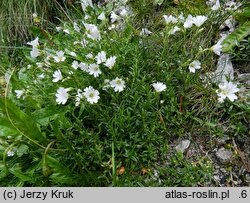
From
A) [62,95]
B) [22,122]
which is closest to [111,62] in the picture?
[62,95]

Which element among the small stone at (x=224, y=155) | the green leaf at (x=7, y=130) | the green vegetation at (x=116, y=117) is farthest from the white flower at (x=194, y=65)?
the green leaf at (x=7, y=130)

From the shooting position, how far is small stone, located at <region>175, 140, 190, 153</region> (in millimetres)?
2193

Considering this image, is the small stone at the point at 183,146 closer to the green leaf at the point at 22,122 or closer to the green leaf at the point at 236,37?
the green leaf at the point at 236,37

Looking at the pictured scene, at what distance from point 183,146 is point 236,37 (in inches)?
33.6

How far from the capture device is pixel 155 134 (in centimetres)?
217

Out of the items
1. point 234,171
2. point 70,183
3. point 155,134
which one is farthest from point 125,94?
point 234,171

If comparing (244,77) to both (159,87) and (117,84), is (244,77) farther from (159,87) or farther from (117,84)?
(117,84)

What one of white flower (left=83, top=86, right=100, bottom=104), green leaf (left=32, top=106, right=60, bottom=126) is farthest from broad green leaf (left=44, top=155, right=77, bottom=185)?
white flower (left=83, top=86, right=100, bottom=104)

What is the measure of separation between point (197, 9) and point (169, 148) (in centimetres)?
128

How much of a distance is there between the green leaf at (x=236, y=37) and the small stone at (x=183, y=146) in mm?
702

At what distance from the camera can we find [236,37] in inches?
97.3
